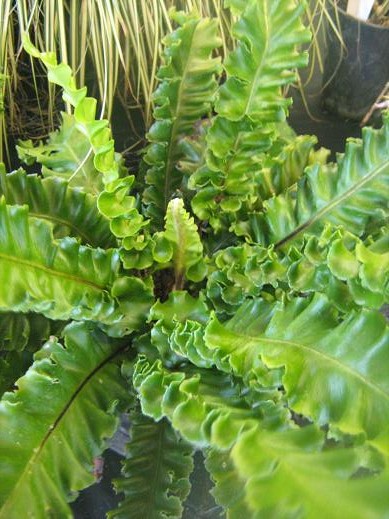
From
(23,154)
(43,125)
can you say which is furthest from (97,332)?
(43,125)

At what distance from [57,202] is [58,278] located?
0.14m

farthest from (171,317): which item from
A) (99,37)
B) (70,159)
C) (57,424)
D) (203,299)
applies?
(99,37)

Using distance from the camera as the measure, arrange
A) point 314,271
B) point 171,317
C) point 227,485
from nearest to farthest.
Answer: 1. point 227,485
2. point 314,271
3. point 171,317

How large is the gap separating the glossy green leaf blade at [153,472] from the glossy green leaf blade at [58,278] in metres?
0.15

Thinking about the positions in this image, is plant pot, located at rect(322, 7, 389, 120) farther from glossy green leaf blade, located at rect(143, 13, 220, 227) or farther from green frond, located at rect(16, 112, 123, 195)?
green frond, located at rect(16, 112, 123, 195)

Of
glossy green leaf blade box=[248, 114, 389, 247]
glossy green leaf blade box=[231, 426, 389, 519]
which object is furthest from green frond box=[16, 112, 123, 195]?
glossy green leaf blade box=[231, 426, 389, 519]

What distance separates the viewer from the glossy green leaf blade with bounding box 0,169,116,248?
2.45 feet

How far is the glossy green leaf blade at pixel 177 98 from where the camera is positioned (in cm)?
81

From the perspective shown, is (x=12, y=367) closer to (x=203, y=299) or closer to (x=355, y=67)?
(x=203, y=299)

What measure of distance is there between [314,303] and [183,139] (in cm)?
40

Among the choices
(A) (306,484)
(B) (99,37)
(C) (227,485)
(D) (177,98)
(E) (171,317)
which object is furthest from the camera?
(B) (99,37)

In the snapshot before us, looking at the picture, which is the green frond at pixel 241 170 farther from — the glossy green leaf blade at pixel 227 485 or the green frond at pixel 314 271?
the glossy green leaf blade at pixel 227 485

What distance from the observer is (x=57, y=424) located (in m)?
0.64

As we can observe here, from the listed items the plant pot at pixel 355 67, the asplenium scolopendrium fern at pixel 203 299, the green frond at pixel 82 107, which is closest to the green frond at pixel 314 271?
the asplenium scolopendrium fern at pixel 203 299
